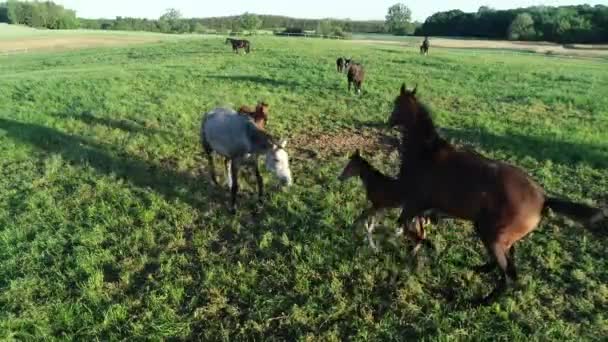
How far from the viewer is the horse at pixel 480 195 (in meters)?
4.82

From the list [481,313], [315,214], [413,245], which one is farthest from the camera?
[315,214]

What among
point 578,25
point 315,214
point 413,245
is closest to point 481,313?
point 413,245

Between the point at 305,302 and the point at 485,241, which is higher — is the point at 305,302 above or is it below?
below

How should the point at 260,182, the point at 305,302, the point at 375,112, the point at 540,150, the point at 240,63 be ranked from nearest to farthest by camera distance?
the point at 305,302 < the point at 260,182 < the point at 540,150 < the point at 375,112 < the point at 240,63

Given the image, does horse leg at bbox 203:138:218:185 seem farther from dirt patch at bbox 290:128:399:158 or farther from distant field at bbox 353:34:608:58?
distant field at bbox 353:34:608:58

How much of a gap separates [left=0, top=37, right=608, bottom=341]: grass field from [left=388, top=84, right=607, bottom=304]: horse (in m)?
0.87

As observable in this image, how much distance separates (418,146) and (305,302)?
2.49m

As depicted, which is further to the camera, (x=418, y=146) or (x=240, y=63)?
(x=240, y=63)

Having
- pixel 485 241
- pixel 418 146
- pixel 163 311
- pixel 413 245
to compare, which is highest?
pixel 418 146

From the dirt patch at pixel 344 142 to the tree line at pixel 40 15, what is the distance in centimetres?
11814

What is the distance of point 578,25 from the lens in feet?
245

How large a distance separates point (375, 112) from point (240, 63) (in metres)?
15.5

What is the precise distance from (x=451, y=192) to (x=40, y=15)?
12820 cm

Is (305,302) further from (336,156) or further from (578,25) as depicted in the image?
(578,25)
